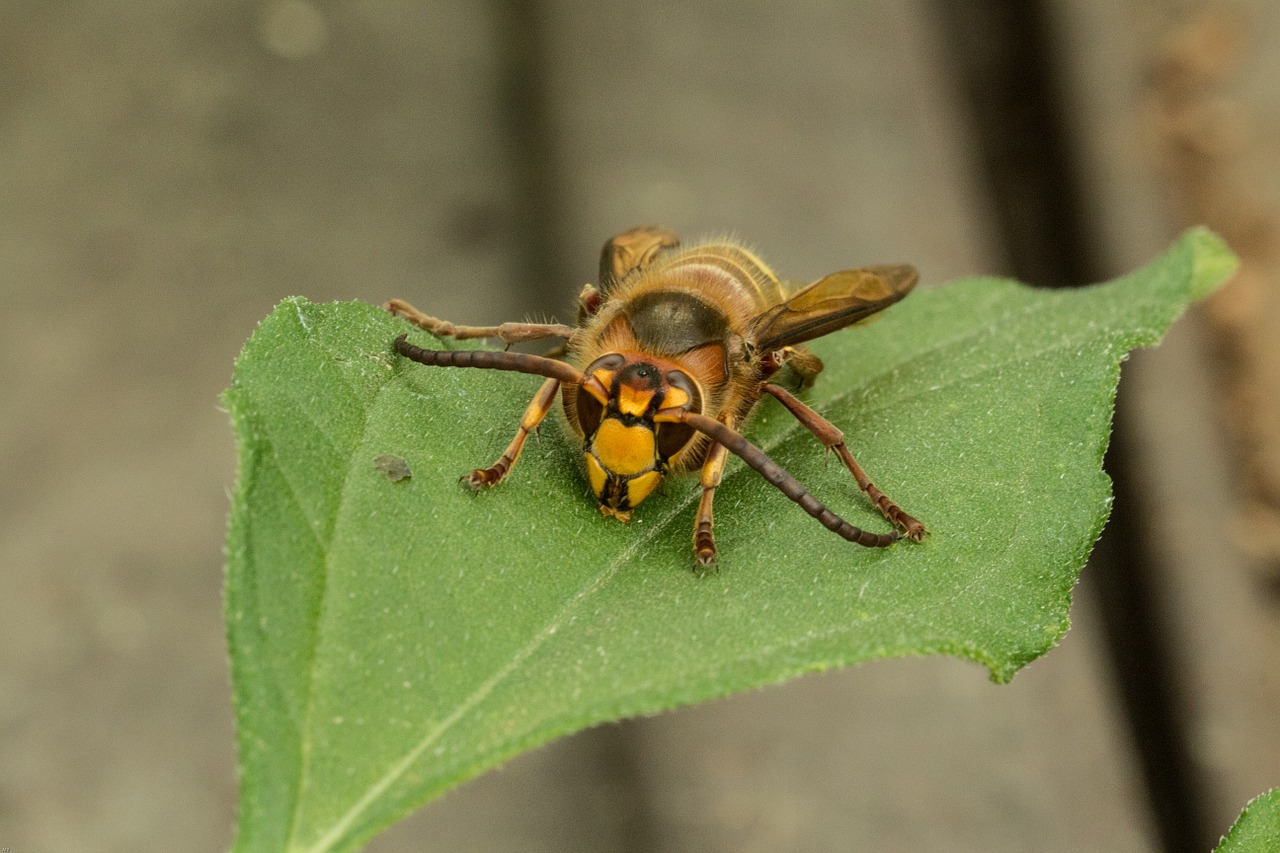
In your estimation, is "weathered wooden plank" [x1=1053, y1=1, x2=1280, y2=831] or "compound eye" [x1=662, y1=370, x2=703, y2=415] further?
"weathered wooden plank" [x1=1053, y1=1, x2=1280, y2=831]

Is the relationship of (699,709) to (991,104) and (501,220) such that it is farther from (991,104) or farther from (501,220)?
(991,104)

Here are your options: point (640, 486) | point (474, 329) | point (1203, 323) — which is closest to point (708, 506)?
point (640, 486)

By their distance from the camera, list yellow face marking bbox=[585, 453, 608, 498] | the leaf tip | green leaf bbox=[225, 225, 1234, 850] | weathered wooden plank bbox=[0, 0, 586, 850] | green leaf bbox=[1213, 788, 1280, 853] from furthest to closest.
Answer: weathered wooden plank bbox=[0, 0, 586, 850], the leaf tip, yellow face marking bbox=[585, 453, 608, 498], green leaf bbox=[1213, 788, 1280, 853], green leaf bbox=[225, 225, 1234, 850]

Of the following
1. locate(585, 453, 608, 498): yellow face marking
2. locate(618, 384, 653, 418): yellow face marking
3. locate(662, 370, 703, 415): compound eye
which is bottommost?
locate(585, 453, 608, 498): yellow face marking

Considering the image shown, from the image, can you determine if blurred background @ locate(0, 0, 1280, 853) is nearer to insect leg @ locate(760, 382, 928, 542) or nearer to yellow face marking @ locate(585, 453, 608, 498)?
insect leg @ locate(760, 382, 928, 542)

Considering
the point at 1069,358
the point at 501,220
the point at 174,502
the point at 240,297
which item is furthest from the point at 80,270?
the point at 1069,358

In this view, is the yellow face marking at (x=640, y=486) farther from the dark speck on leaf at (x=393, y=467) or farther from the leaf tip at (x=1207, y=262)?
the leaf tip at (x=1207, y=262)

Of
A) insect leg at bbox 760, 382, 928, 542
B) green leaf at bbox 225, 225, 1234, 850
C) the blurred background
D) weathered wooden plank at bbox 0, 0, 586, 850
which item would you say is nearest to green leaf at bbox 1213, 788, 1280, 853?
green leaf at bbox 225, 225, 1234, 850
